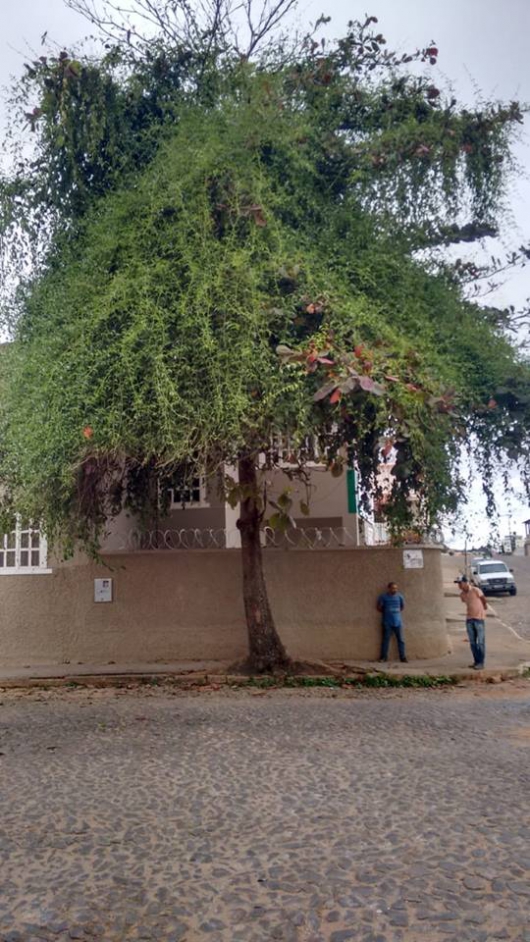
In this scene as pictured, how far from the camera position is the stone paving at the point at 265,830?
14.2 ft

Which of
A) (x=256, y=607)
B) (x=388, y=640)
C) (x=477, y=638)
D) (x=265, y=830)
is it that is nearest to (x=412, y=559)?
(x=388, y=640)

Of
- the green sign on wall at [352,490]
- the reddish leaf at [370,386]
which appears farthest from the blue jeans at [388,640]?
the reddish leaf at [370,386]

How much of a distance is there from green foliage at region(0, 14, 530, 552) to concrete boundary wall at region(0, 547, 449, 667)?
166 centimetres

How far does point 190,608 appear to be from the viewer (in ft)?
50.7

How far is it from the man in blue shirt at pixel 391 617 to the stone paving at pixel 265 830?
5.19 m

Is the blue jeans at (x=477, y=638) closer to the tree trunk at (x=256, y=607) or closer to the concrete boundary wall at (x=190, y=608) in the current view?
the concrete boundary wall at (x=190, y=608)

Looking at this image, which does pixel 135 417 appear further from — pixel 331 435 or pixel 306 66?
pixel 306 66

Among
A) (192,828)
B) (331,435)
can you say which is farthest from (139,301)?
(192,828)

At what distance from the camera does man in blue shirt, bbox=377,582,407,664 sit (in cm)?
1503

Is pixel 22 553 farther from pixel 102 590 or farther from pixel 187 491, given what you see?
pixel 187 491

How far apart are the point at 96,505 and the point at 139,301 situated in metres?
3.55

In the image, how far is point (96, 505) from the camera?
1320 centimetres

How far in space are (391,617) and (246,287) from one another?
6546mm

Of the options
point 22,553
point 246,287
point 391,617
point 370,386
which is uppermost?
point 246,287
